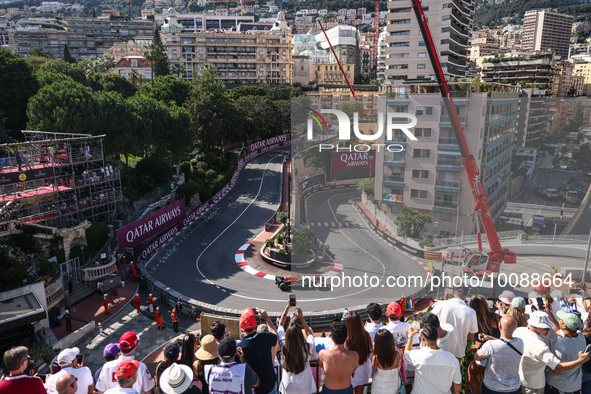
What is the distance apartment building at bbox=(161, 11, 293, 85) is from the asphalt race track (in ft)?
188

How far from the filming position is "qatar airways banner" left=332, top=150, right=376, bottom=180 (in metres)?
12.9

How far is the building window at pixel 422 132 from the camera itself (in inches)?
490

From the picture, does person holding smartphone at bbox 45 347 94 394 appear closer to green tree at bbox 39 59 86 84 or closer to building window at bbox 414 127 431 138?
building window at bbox 414 127 431 138

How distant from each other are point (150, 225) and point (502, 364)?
79.2 feet

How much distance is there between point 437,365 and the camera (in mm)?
4969

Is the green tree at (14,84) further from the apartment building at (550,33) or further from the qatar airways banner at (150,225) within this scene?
the apartment building at (550,33)

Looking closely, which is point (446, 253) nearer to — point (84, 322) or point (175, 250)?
point (84, 322)

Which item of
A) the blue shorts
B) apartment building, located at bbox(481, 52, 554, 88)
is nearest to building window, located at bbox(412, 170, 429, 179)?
the blue shorts

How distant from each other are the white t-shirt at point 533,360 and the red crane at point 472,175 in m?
7.86

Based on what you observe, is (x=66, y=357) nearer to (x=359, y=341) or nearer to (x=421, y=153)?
(x=359, y=341)

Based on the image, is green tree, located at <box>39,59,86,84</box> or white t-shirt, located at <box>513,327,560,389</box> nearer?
white t-shirt, located at <box>513,327,560,389</box>

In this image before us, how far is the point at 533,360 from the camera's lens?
5438mm

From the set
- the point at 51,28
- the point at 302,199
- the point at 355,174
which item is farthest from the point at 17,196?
the point at 51,28

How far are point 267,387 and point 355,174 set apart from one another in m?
9.03
